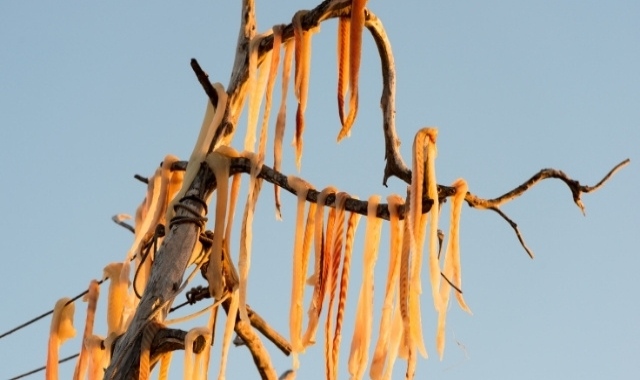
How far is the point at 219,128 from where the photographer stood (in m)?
6.84

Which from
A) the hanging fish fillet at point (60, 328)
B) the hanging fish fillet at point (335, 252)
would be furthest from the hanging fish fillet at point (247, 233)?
the hanging fish fillet at point (60, 328)

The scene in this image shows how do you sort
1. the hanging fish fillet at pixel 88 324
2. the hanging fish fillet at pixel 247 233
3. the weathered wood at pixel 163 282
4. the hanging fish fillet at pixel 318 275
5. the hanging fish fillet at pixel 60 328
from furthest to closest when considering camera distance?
1. the hanging fish fillet at pixel 60 328
2. the hanging fish fillet at pixel 88 324
3. the hanging fish fillet at pixel 247 233
4. the hanging fish fillet at pixel 318 275
5. the weathered wood at pixel 163 282

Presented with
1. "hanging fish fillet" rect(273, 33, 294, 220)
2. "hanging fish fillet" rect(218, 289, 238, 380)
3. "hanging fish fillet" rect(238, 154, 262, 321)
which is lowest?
"hanging fish fillet" rect(218, 289, 238, 380)

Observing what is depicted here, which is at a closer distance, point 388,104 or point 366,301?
point 366,301

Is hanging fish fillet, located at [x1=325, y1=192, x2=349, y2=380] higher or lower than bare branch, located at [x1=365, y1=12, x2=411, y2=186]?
lower

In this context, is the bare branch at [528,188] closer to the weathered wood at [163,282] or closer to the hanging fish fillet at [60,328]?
the weathered wood at [163,282]

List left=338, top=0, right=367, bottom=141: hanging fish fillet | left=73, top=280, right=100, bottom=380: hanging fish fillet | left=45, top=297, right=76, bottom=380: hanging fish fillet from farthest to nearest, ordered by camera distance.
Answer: left=338, top=0, right=367, bottom=141: hanging fish fillet < left=45, top=297, right=76, bottom=380: hanging fish fillet < left=73, top=280, right=100, bottom=380: hanging fish fillet

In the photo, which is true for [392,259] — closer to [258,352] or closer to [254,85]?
[258,352]

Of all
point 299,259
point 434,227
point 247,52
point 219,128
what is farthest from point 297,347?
point 247,52

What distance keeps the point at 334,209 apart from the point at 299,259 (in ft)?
1.11

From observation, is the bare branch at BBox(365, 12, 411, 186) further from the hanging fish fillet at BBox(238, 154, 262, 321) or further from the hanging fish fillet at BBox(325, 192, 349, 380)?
the hanging fish fillet at BBox(238, 154, 262, 321)

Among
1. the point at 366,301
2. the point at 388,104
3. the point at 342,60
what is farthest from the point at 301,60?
the point at 366,301

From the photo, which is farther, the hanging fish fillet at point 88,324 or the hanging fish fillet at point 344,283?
the hanging fish fillet at point 88,324

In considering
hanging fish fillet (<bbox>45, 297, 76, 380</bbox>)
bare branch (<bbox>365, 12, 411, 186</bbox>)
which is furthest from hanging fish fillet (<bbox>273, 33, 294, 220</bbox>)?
hanging fish fillet (<bbox>45, 297, 76, 380</bbox>)
